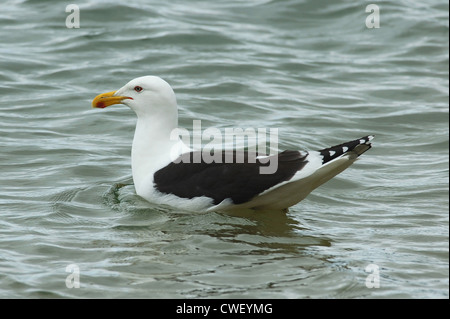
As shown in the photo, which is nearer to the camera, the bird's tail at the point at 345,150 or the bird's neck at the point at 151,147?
the bird's tail at the point at 345,150

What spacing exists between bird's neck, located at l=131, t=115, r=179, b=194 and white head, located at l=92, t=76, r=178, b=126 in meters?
0.06

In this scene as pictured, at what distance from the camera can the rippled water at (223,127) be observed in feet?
19.8

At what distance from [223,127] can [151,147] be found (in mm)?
2738

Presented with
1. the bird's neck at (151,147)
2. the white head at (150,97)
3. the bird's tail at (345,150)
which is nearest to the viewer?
the bird's tail at (345,150)

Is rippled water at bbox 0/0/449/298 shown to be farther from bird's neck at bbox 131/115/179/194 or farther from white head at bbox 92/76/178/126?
white head at bbox 92/76/178/126

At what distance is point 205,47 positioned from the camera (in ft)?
43.9

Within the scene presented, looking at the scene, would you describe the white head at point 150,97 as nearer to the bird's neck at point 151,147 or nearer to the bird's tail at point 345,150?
the bird's neck at point 151,147

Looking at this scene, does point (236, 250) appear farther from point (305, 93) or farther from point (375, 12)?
point (375, 12)

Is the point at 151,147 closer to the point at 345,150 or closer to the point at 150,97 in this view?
the point at 150,97

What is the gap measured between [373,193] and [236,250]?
2436 mm

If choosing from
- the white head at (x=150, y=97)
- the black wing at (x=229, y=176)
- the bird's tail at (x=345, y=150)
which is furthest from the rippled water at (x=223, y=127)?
the white head at (x=150, y=97)

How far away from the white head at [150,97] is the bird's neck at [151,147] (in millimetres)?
58

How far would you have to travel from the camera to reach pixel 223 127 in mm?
10195

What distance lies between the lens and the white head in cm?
757
